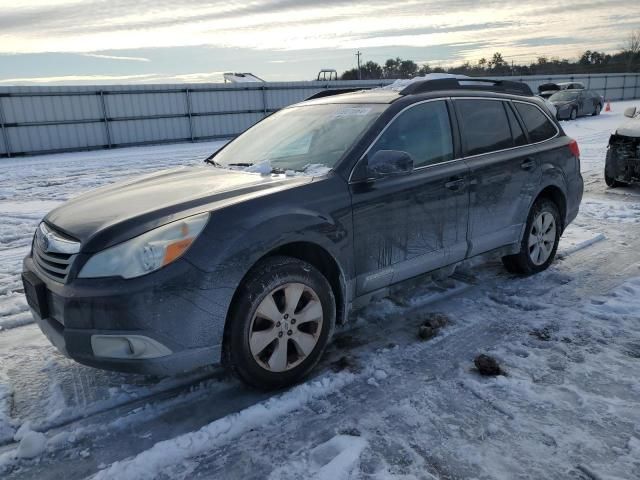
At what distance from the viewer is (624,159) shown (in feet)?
28.0

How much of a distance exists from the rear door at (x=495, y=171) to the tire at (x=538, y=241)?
0.18 meters

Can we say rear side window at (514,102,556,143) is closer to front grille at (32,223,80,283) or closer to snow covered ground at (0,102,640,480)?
snow covered ground at (0,102,640,480)

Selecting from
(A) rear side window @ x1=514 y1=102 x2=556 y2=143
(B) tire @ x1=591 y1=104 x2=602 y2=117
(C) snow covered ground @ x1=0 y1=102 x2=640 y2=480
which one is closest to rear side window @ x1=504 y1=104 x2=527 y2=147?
(A) rear side window @ x1=514 y1=102 x2=556 y2=143

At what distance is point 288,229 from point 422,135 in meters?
1.50

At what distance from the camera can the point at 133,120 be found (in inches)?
768

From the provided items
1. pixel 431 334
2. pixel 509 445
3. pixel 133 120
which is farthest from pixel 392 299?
pixel 133 120

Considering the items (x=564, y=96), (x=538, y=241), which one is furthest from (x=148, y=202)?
(x=564, y=96)

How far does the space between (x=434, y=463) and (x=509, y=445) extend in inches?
16.2

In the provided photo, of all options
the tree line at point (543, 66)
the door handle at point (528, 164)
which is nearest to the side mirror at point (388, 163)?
the door handle at point (528, 164)

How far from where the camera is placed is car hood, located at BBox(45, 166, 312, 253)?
279 centimetres

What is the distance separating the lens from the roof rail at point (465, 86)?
13.3ft

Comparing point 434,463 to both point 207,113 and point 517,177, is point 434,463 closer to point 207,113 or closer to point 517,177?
point 517,177

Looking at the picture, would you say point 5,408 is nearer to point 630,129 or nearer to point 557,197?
point 557,197

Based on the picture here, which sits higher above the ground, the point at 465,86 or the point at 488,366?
the point at 465,86
